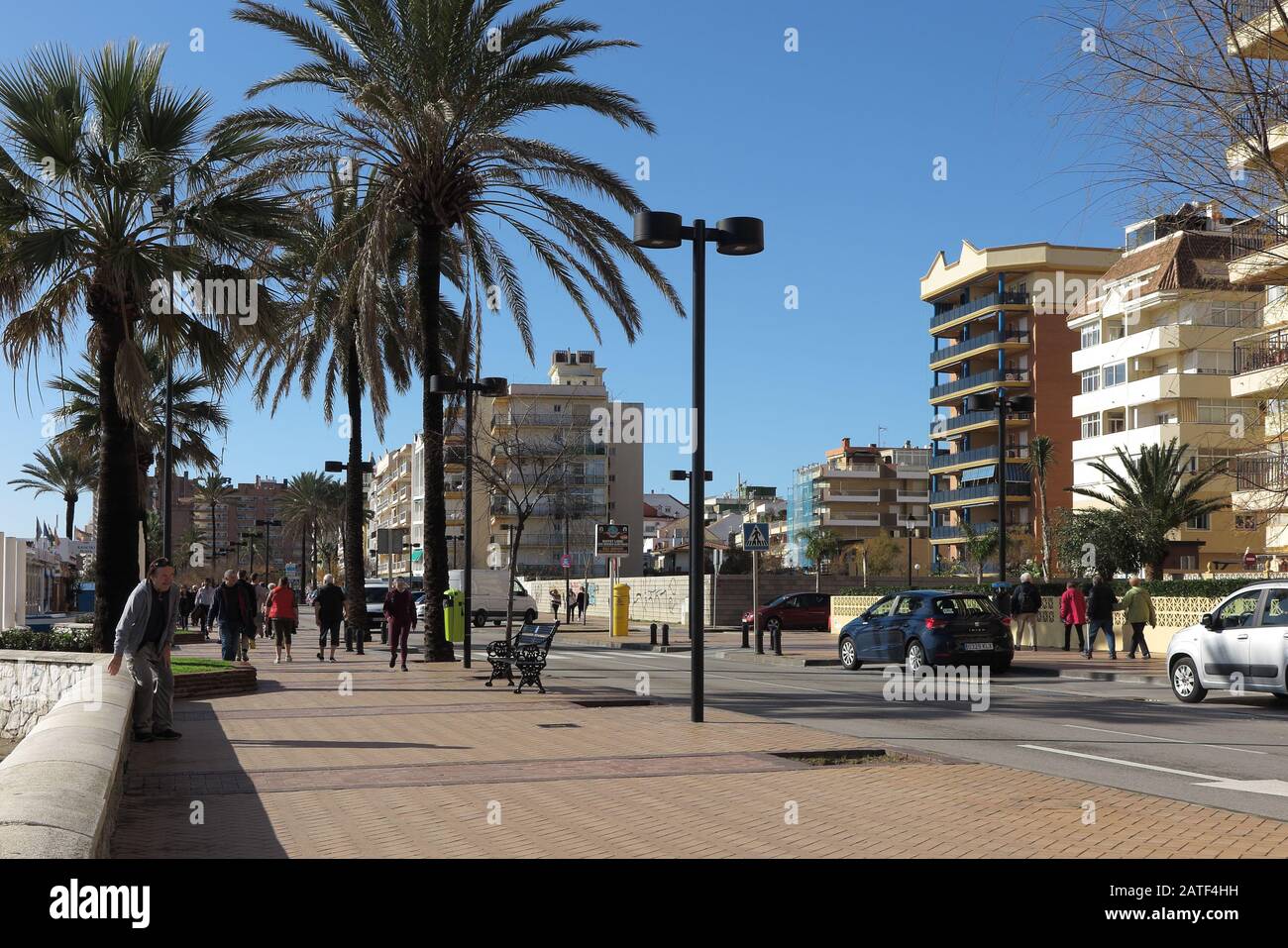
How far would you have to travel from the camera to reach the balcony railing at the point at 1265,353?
3778 centimetres

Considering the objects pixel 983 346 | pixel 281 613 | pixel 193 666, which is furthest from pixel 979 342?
pixel 193 666

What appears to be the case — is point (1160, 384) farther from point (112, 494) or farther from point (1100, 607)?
point (112, 494)

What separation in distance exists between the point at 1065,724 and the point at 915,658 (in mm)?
8103

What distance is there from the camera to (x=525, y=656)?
18719 millimetres

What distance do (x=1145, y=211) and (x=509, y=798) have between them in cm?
883

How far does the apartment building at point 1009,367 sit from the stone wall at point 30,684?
234ft

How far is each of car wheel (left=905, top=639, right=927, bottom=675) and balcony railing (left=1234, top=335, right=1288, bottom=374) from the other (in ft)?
58.2

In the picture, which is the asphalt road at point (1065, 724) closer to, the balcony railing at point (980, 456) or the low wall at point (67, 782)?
the low wall at point (67, 782)

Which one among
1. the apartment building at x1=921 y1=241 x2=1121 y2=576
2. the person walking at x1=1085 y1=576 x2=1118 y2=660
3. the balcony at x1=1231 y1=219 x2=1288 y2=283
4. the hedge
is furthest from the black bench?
the apartment building at x1=921 y1=241 x2=1121 y2=576

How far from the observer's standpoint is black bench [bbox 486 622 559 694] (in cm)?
1866

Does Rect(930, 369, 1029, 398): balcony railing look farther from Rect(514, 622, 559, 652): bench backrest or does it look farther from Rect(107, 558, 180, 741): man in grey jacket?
Rect(107, 558, 180, 741): man in grey jacket

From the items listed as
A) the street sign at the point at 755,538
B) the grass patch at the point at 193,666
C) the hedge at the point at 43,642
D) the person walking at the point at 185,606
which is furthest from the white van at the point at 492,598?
the hedge at the point at 43,642

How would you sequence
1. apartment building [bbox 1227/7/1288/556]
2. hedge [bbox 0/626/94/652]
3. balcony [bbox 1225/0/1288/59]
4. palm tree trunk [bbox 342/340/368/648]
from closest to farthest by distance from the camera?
balcony [bbox 1225/0/1288/59]
apartment building [bbox 1227/7/1288/556]
hedge [bbox 0/626/94/652]
palm tree trunk [bbox 342/340/368/648]
